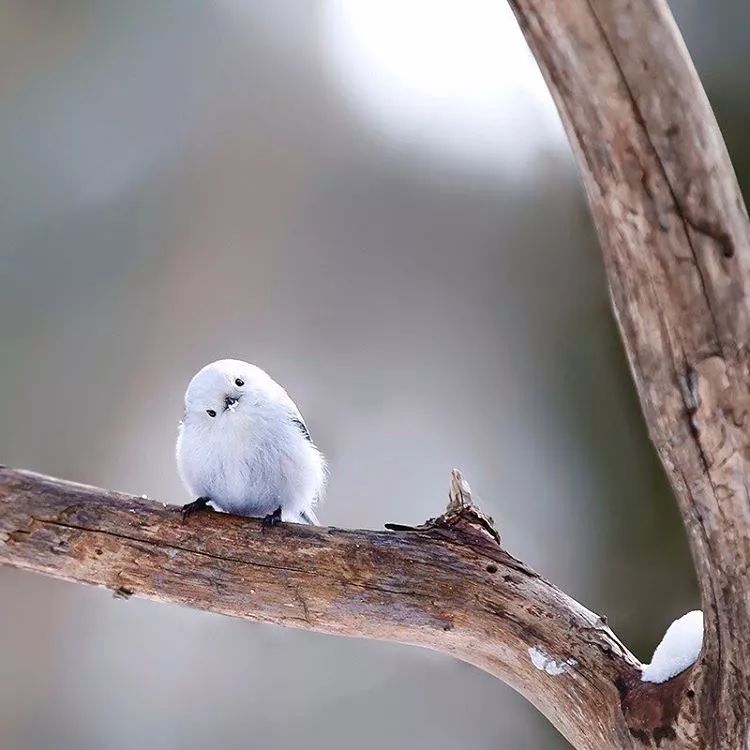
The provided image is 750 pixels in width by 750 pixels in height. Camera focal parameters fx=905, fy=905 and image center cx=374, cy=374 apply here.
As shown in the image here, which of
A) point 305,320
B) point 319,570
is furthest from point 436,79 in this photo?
point 319,570

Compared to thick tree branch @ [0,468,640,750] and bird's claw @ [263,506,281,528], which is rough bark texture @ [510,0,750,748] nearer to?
thick tree branch @ [0,468,640,750]

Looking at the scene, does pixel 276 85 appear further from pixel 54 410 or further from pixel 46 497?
pixel 46 497

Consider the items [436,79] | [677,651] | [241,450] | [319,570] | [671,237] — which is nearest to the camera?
[671,237]

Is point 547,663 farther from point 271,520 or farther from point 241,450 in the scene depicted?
point 241,450

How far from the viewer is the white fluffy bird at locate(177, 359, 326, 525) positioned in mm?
1924

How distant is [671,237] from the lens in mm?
1099

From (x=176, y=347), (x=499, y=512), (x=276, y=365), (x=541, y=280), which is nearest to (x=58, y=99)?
(x=176, y=347)

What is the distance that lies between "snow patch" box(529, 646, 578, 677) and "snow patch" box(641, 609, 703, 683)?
0.13 meters

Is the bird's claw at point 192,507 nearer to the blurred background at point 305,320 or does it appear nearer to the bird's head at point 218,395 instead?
the bird's head at point 218,395

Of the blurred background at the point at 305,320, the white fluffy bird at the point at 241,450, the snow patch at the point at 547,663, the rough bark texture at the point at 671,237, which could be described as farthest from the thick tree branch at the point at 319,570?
the blurred background at the point at 305,320

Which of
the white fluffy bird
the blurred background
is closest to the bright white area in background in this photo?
the blurred background

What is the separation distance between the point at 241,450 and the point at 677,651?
0.95 meters

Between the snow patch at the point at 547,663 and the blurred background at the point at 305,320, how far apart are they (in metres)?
1.87

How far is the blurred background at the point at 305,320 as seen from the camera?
10.8 ft
